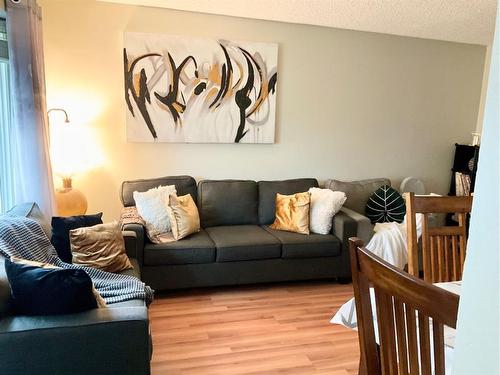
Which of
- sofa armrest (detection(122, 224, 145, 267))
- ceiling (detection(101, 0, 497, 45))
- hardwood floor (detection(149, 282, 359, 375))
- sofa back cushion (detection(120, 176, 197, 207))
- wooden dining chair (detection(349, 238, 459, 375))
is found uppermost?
ceiling (detection(101, 0, 497, 45))

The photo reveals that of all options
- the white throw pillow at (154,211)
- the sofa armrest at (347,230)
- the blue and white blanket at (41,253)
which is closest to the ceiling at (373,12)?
the white throw pillow at (154,211)

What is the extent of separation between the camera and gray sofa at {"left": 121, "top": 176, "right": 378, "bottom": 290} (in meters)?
3.06

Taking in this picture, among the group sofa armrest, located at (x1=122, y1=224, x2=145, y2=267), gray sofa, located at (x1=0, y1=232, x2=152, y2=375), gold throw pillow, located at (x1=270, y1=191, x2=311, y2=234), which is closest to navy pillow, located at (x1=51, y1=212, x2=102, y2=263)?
sofa armrest, located at (x1=122, y1=224, x2=145, y2=267)

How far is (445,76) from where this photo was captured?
14.3 feet

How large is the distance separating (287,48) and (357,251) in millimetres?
3217

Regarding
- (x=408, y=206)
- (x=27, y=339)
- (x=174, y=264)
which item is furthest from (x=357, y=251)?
(x=174, y=264)

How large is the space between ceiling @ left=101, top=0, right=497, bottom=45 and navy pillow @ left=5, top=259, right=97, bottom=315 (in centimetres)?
252

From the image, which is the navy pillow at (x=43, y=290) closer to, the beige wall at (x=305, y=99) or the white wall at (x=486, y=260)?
the white wall at (x=486, y=260)

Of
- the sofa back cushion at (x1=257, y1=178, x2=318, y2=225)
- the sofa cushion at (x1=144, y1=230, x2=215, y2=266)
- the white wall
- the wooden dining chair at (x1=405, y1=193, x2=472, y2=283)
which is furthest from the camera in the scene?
the sofa back cushion at (x1=257, y1=178, x2=318, y2=225)

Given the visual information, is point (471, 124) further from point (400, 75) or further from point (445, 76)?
point (400, 75)

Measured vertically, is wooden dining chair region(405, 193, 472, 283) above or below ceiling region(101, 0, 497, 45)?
below

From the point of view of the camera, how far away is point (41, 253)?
217 centimetres

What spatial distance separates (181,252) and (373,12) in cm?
257

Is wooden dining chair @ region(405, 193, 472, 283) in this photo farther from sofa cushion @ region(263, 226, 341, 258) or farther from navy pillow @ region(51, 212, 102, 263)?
navy pillow @ region(51, 212, 102, 263)
